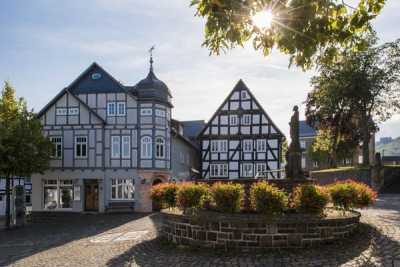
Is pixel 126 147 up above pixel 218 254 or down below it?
above

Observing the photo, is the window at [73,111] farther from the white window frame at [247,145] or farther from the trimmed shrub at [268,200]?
the trimmed shrub at [268,200]

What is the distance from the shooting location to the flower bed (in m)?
10.3

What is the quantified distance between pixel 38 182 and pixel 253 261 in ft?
93.6

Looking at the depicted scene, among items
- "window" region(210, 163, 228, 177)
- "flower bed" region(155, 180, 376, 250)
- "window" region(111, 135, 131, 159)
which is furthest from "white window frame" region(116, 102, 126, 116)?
"flower bed" region(155, 180, 376, 250)

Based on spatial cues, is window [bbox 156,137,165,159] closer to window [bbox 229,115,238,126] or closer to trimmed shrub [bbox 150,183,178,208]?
window [bbox 229,115,238,126]

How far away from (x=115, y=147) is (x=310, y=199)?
25.1 m

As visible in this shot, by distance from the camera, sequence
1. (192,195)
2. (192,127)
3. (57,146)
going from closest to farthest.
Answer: (192,195) < (57,146) < (192,127)

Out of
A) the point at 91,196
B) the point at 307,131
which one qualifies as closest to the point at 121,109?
the point at 91,196

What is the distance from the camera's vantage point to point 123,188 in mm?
33750

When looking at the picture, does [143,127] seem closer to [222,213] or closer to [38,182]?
[38,182]

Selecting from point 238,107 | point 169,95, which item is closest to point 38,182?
point 169,95

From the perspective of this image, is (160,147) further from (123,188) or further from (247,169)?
(247,169)

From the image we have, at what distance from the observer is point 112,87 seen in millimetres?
34406

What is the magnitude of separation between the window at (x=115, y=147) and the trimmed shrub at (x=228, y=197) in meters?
23.5
